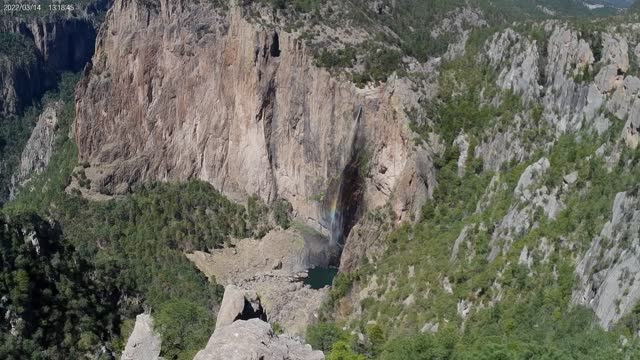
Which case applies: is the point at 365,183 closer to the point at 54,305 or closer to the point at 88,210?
the point at 88,210

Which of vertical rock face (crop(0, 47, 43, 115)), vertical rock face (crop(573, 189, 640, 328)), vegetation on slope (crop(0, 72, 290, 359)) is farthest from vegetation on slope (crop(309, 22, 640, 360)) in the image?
vertical rock face (crop(0, 47, 43, 115))

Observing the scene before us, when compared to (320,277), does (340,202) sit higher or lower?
higher

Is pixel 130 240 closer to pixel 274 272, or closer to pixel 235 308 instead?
pixel 274 272

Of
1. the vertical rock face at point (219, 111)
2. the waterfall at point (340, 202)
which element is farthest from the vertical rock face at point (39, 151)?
the waterfall at point (340, 202)

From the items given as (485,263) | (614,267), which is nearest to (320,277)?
(485,263)

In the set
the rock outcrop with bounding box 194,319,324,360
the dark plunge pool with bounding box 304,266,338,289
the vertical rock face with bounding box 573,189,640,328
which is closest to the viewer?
the rock outcrop with bounding box 194,319,324,360

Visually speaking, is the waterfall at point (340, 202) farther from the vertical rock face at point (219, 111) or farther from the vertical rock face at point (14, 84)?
the vertical rock face at point (14, 84)

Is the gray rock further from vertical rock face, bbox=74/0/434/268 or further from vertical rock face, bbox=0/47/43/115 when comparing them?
vertical rock face, bbox=0/47/43/115
